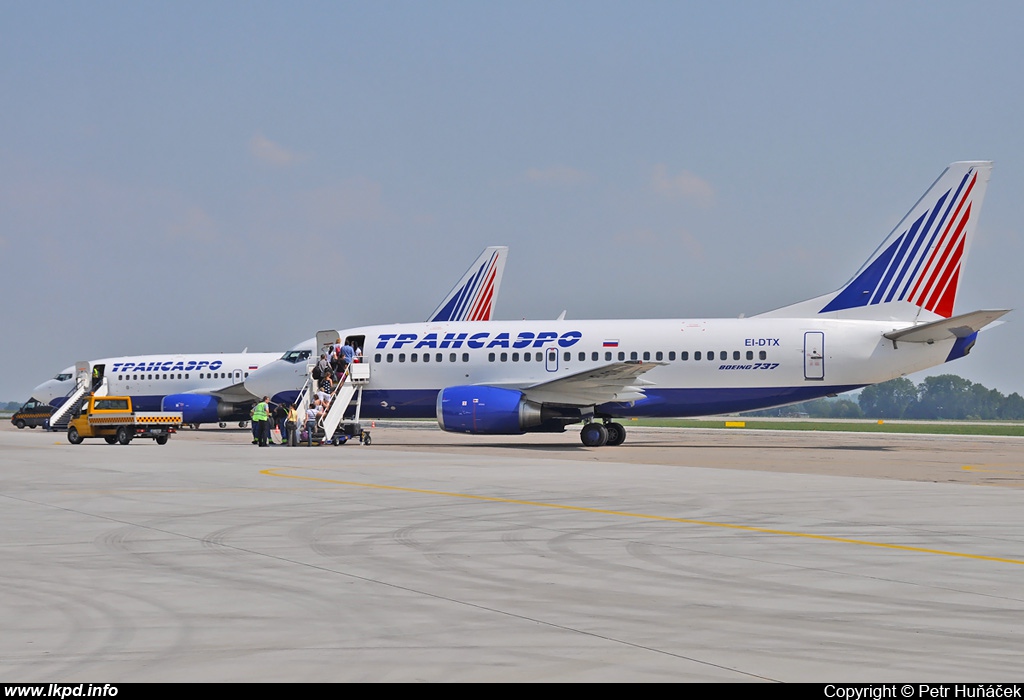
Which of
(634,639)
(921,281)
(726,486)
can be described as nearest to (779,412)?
(921,281)

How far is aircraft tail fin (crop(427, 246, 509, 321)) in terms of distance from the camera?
5994 cm

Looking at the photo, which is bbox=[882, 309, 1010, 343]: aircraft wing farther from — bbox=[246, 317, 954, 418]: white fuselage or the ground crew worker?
the ground crew worker

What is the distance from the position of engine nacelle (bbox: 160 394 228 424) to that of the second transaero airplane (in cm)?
1834

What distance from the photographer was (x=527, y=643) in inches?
256

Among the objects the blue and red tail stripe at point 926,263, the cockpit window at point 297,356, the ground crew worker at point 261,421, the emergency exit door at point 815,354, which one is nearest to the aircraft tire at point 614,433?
the emergency exit door at point 815,354

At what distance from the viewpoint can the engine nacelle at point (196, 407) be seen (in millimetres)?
52469

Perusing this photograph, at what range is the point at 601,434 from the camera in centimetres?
3572

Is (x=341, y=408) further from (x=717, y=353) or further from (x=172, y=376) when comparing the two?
(x=172, y=376)

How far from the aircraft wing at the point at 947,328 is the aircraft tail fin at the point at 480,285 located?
1126 inches

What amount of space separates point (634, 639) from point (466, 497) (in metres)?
9.78

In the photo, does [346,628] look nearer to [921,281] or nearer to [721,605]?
[721,605]

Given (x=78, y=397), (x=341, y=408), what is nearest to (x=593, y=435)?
(x=341, y=408)

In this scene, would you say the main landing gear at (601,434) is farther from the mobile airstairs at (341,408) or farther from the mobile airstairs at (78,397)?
the mobile airstairs at (78,397)

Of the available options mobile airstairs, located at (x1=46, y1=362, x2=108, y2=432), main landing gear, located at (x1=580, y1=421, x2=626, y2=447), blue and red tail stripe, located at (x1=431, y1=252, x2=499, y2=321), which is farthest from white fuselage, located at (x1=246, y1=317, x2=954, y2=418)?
mobile airstairs, located at (x1=46, y1=362, x2=108, y2=432)
